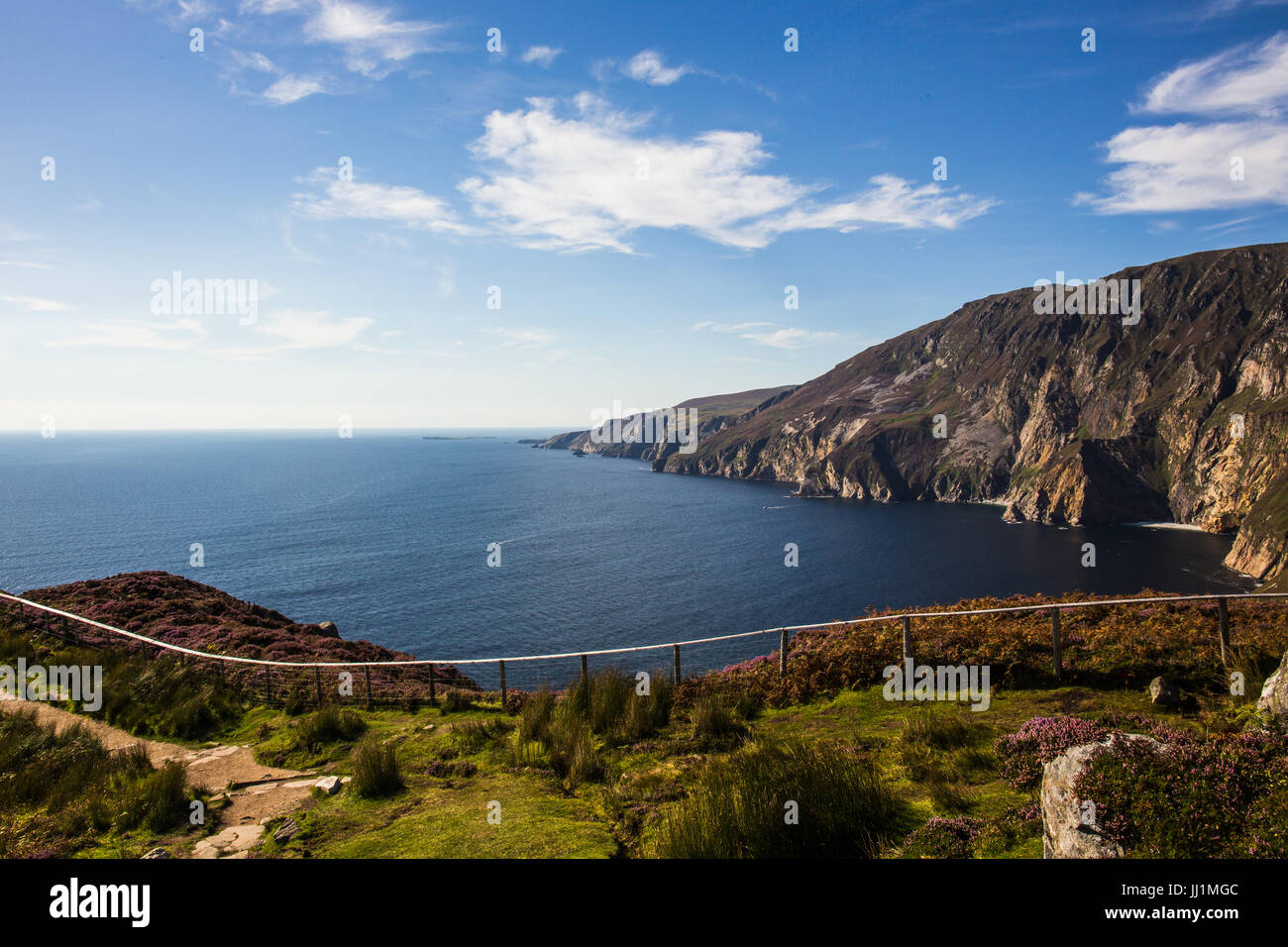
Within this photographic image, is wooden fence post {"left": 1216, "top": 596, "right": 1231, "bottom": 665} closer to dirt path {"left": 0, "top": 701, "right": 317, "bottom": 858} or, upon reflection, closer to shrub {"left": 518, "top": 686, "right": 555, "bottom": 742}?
shrub {"left": 518, "top": 686, "right": 555, "bottom": 742}

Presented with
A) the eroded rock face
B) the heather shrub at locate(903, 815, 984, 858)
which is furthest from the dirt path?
the eroded rock face

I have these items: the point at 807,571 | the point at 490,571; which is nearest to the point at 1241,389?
the point at 807,571

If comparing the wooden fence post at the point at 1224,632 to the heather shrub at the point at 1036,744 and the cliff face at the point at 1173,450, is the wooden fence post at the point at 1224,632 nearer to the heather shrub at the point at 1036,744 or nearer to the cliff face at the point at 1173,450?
the heather shrub at the point at 1036,744

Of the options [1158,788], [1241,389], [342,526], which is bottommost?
[342,526]

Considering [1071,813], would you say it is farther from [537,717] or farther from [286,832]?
[537,717]

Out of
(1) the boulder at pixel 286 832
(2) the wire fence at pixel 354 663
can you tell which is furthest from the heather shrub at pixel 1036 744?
(1) the boulder at pixel 286 832

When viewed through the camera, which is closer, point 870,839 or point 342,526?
point 870,839

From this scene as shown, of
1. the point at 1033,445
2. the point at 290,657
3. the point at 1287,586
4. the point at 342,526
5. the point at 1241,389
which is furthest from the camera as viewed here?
the point at 1033,445
